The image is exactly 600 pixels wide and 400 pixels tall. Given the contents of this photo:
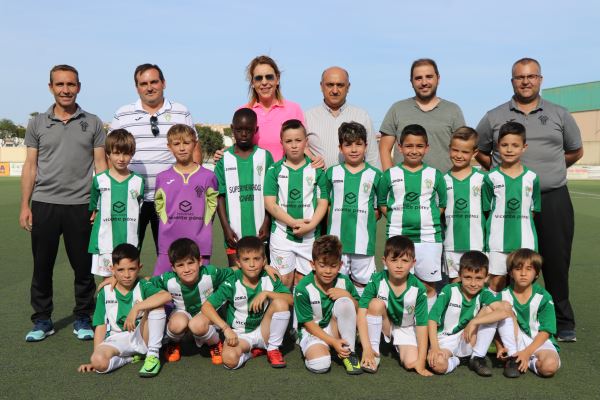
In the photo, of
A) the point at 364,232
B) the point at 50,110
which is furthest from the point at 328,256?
the point at 50,110

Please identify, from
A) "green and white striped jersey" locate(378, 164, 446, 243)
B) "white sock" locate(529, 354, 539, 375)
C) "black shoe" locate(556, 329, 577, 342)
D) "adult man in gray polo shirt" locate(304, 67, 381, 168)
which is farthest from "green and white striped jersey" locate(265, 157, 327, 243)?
"black shoe" locate(556, 329, 577, 342)

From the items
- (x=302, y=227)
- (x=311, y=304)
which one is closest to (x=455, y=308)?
(x=311, y=304)

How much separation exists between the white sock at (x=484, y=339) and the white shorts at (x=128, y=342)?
91.5 inches

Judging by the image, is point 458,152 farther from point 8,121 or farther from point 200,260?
point 8,121

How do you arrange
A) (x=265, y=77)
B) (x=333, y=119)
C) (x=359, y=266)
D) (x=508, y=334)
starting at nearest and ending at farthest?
(x=508, y=334) → (x=359, y=266) → (x=265, y=77) → (x=333, y=119)

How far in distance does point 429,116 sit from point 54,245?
333 cm

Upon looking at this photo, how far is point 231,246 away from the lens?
14.7 feet

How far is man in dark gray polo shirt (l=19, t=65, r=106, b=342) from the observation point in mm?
→ 4504

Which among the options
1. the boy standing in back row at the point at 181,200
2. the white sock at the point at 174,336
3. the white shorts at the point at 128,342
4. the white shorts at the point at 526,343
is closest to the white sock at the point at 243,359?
the white sock at the point at 174,336

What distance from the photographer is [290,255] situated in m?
4.39

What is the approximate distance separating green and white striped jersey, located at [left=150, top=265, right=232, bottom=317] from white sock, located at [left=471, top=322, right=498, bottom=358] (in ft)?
6.03

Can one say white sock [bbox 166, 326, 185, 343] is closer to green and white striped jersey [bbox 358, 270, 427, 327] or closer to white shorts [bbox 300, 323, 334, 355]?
white shorts [bbox 300, 323, 334, 355]

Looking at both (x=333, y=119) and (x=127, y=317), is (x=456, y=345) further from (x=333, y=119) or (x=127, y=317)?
(x=127, y=317)

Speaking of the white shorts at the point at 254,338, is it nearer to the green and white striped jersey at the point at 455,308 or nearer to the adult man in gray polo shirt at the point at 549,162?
the green and white striped jersey at the point at 455,308
